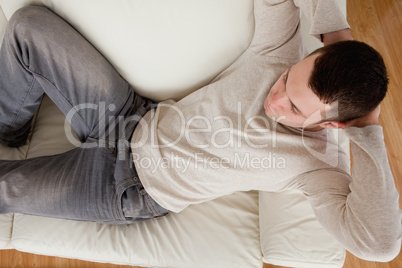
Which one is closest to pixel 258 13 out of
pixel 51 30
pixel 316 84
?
pixel 316 84

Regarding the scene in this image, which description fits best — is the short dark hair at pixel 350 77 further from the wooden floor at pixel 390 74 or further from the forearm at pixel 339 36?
the wooden floor at pixel 390 74

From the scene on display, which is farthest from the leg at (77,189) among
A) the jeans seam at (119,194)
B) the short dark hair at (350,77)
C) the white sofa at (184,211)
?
the short dark hair at (350,77)

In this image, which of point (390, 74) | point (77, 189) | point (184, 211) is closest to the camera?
point (77, 189)

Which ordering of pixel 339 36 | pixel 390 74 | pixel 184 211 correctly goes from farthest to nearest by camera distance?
pixel 390 74 < pixel 184 211 < pixel 339 36

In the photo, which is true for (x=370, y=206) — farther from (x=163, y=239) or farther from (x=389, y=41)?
(x=389, y=41)

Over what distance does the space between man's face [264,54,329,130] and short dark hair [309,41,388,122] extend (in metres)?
0.02

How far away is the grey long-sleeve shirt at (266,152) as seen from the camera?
0.80m

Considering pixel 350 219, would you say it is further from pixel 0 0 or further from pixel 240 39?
pixel 0 0

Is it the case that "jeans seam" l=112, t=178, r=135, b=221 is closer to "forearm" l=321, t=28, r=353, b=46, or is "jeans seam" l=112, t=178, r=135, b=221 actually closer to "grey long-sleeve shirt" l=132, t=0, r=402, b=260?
"grey long-sleeve shirt" l=132, t=0, r=402, b=260

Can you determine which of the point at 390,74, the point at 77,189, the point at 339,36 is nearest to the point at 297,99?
the point at 339,36

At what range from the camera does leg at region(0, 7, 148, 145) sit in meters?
0.98

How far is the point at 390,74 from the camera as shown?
1.64 meters

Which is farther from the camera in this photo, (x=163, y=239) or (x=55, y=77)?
(x=163, y=239)

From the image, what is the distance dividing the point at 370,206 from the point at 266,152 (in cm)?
30
